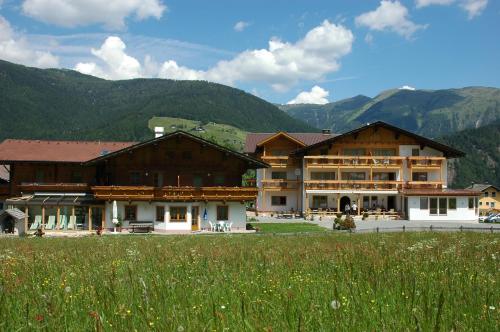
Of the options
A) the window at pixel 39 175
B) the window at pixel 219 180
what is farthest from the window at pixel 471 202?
the window at pixel 39 175

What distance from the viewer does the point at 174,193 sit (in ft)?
122

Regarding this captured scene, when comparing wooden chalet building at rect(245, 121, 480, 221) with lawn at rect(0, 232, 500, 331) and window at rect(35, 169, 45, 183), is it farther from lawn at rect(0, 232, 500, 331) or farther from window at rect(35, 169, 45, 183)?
lawn at rect(0, 232, 500, 331)

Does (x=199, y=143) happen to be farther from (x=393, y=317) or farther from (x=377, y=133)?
(x=393, y=317)

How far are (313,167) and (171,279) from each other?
46958 mm

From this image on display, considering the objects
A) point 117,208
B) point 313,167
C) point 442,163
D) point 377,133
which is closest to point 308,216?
point 313,167

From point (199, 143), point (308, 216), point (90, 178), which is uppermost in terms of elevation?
point (199, 143)

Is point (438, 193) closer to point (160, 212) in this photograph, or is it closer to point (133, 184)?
point (160, 212)

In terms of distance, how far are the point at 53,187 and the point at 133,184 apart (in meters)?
6.17

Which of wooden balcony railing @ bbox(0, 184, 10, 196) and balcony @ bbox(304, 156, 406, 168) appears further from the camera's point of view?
balcony @ bbox(304, 156, 406, 168)

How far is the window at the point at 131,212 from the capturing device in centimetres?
3756

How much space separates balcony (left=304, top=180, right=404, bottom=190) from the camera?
51.2m

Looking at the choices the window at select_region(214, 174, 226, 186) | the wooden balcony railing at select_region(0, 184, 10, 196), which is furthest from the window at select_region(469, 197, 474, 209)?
the wooden balcony railing at select_region(0, 184, 10, 196)

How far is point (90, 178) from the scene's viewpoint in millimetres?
40969

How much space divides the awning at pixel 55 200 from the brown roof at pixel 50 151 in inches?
131
